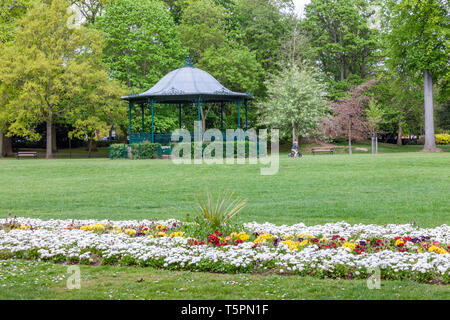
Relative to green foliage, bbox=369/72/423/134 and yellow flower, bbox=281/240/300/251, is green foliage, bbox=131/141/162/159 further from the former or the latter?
green foliage, bbox=369/72/423/134

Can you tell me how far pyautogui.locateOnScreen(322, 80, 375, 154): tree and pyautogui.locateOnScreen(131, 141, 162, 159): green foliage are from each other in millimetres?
18004

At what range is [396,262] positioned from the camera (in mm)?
5129

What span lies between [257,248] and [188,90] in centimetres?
2398

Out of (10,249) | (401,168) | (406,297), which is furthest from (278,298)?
(401,168)

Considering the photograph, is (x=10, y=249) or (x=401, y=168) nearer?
(x=10, y=249)

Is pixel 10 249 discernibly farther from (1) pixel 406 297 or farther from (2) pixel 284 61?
(2) pixel 284 61

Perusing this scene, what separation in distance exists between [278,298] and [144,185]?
35.7 feet

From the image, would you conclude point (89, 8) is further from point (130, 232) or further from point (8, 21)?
point (130, 232)

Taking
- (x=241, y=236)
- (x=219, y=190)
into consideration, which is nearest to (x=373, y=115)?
(x=219, y=190)

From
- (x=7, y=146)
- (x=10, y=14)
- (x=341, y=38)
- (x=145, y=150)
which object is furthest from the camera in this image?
(x=341, y=38)

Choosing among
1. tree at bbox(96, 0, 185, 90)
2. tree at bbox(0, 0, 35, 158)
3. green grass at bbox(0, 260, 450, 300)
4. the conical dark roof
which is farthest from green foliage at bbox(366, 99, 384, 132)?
green grass at bbox(0, 260, 450, 300)

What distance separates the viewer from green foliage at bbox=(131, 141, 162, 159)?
92.8 feet

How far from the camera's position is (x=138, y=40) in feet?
124
